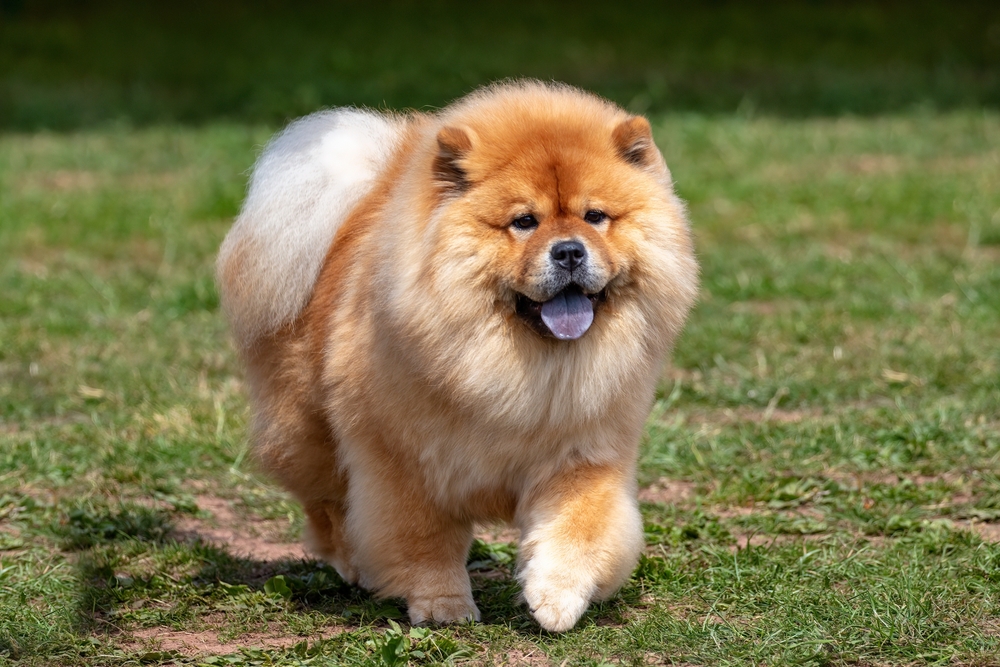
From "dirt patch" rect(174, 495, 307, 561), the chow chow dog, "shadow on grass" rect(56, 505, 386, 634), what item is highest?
the chow chow dog

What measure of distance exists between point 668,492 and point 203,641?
2.01 metres

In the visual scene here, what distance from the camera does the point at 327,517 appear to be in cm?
424

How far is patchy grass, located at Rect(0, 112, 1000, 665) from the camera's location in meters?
3.50

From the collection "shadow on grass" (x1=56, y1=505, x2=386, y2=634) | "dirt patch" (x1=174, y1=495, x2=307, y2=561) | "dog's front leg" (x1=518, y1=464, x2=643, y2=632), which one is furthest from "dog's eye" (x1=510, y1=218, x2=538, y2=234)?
"dirt patch" (x1=174, y1=495, x2=307, y2=561)

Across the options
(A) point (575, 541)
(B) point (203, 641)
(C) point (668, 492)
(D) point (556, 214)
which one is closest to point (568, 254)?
(D) point (556, 214)

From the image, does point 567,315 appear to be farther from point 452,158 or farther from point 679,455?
point 679,455

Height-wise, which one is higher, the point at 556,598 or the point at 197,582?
the point at 556,598

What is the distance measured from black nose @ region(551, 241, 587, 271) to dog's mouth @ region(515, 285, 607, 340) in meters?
0.09

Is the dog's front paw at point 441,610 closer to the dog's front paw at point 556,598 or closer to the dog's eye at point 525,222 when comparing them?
the dog's front paw at point 556,598

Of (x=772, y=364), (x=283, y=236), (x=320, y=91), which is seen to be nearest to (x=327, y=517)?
(x=283, y=236)

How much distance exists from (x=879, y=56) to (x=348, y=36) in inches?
251

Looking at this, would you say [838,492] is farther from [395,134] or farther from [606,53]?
[606,53]

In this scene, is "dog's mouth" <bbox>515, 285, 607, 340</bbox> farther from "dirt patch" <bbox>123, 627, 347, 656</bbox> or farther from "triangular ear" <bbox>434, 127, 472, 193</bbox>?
"dirt patch" <bbox>123, 627, 347, 656</bbox>

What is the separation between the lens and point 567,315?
336 centimetres
